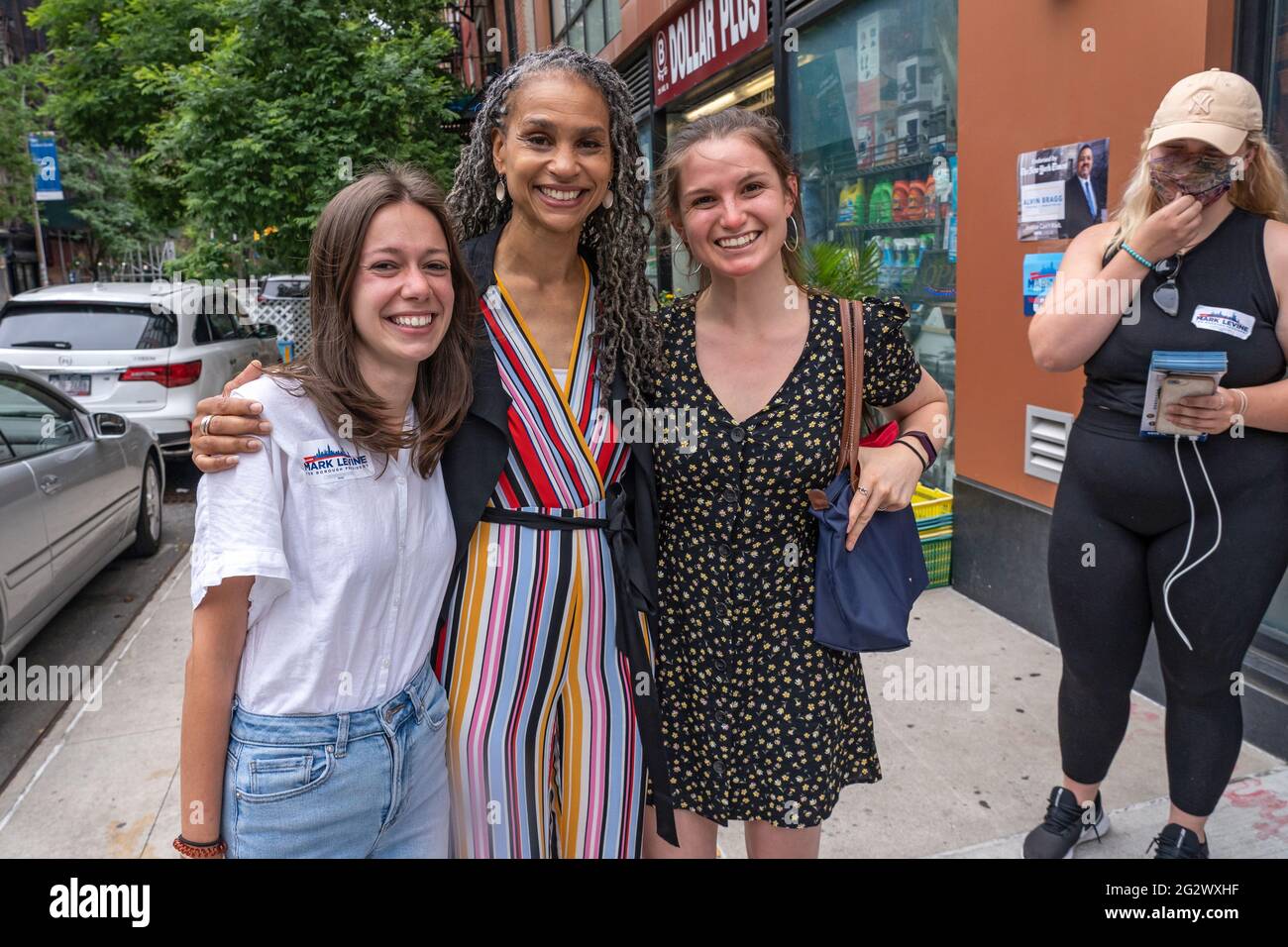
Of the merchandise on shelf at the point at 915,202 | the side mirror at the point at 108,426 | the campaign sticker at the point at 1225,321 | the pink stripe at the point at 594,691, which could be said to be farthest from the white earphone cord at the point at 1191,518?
the side mirror at the point at 108,426

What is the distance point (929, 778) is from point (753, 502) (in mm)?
1962

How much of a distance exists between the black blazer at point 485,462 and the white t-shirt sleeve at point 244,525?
1.24ft

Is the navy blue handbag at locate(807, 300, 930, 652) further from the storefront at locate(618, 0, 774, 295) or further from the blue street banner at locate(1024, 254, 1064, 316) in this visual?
the storefront at locate(618, 0, 774, 295)

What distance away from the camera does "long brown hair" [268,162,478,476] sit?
5.35 ft

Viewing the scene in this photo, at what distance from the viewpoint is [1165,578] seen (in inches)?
99.2

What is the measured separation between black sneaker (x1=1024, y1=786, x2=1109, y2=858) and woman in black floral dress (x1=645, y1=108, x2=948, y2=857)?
1170 mm

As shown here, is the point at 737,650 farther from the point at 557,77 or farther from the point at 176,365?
the point at 176,365

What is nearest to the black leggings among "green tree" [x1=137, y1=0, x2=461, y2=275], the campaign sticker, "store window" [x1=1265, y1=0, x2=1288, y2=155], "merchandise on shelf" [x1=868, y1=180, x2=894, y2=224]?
the campaign sticker

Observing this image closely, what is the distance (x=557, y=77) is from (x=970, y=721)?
2.99 m

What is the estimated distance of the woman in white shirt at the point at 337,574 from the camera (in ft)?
5.04

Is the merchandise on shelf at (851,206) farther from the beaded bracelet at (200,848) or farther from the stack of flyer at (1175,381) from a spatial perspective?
the beaded bracelet at (200,848)

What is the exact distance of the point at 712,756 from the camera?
206 centimetres
